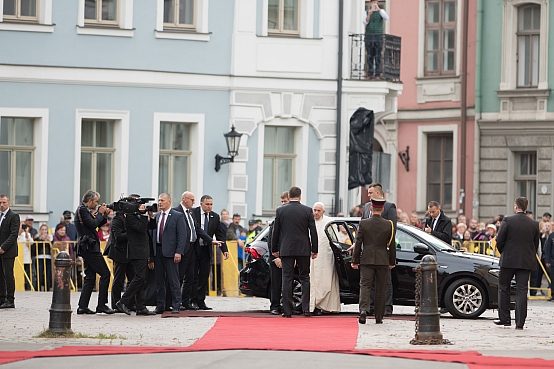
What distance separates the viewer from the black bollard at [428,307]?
15.6 m

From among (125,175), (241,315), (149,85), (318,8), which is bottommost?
(241,315)

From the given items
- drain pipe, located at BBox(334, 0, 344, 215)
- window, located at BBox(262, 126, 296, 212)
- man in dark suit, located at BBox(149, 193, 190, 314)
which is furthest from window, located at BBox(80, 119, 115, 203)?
man in dark suit, located at BBox(149, 193, 190, 314)

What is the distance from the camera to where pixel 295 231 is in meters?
19.8

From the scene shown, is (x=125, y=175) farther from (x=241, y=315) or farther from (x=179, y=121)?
(x=241, y=315)

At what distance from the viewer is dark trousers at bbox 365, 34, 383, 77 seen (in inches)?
1199

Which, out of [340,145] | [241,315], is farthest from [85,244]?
[340,145]

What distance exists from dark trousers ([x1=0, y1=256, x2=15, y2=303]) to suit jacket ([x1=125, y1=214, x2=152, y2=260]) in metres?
2.71

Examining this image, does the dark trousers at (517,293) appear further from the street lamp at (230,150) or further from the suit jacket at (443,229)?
the street lamp at (230,150)

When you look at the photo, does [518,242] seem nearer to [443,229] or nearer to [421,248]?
[421,248]

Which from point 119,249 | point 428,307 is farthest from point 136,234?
point 428,307

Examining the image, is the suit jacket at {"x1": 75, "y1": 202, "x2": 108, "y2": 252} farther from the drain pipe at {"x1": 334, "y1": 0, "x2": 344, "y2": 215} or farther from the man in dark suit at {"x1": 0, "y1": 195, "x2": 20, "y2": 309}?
the drain pipe at {"x1": 334, "y1": 0, "x2": 344, "y2": 215}

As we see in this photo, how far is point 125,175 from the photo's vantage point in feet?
93.7

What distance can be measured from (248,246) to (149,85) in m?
8.33

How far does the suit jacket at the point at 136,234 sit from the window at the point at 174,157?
9.65 m
